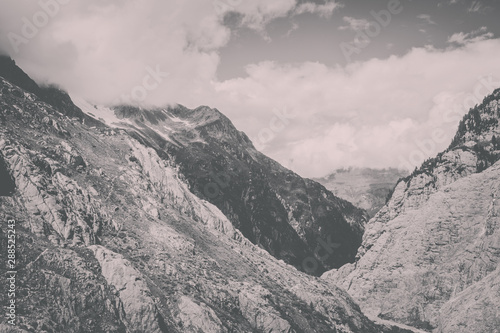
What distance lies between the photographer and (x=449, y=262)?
146m

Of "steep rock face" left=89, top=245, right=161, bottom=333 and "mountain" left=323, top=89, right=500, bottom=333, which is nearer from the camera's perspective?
"steep rock face" left=89, top=245, right=161, bottom=333

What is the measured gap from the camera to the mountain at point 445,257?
415 feet

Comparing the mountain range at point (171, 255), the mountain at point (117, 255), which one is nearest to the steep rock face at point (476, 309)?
the mountain range at point (171, 255)

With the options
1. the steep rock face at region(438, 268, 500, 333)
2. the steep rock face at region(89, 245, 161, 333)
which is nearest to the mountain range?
the steep rock face at region(89, 245, 161, 333)

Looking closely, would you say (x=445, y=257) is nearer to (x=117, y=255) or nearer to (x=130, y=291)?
(x=130, y=291)

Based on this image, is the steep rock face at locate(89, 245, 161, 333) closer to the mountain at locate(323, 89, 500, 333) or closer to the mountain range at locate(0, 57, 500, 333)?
the mountain range at locate(0, 57, 500, 333)

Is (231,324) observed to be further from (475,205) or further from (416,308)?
(475,205)

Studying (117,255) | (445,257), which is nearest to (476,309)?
(445,257)

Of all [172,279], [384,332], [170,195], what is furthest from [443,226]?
[172,279]

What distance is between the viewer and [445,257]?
485ft

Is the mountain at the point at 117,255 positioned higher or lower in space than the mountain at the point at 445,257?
lower

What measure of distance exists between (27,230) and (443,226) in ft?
487

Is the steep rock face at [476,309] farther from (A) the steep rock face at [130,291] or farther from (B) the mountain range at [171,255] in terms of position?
(A) the steep rock face at [130,291]

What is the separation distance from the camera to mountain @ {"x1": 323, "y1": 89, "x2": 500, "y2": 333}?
126 meters
